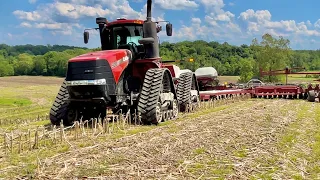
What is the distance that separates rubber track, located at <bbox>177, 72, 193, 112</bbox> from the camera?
15.6 metres

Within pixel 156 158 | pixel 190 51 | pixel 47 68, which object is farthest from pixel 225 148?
pixel 47 68

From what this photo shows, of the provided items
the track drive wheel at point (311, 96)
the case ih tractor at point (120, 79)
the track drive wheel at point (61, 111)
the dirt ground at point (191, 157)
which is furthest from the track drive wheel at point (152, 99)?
the track drive wheel at point (311, 96)

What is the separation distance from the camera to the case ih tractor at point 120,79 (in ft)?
35.0

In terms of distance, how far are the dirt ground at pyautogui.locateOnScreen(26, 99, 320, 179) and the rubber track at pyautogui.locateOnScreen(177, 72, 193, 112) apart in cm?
536

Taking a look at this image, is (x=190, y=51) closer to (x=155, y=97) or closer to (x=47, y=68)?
(x=47, y=68)

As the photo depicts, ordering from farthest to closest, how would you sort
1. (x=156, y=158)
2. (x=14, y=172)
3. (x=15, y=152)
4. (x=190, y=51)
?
(x=190, y=51)
(x=15, y=152)
(x=156, y=158)
(x=14, y=172)

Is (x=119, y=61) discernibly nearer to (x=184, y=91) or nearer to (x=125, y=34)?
(x=125, y=34)

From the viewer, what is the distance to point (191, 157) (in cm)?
699

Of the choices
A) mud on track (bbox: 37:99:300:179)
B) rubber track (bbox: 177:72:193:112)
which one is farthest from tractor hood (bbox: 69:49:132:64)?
rubber track (bbox: 177:72:193:112)

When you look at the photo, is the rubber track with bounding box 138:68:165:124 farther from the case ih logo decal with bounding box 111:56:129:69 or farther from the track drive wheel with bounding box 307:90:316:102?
the track drive wheel with bounding box 307:90:316:102

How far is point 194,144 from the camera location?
8125 millimetres

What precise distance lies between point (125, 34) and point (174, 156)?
6826 millimetres

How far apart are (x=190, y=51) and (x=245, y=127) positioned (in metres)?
94.3

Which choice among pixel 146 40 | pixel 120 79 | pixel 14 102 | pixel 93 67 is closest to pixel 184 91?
pixel 146 40
